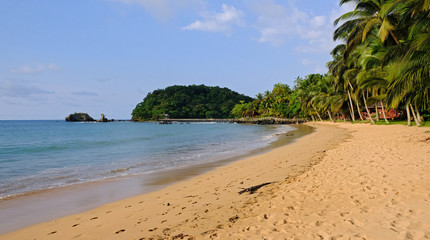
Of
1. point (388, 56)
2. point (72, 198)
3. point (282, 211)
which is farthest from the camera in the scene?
point (388, 56)

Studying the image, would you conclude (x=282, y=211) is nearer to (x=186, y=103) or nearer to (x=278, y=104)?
(x=278, y=104)

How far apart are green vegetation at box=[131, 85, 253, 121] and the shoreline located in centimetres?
13427

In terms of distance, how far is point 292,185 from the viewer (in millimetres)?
6676

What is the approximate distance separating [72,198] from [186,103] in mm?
147633

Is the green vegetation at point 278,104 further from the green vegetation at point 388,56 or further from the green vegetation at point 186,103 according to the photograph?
the green vegetation at point 186,103

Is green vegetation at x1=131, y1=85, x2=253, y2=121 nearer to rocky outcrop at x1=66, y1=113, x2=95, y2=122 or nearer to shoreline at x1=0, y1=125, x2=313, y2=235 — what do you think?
rocky outcrop at x1=66, y1=113, x2=95, y2=122

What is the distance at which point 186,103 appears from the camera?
6078 inches

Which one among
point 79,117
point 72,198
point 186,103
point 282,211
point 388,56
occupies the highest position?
point 186,103

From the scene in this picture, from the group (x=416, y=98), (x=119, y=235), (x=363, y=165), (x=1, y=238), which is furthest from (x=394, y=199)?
(x=416, y=98)

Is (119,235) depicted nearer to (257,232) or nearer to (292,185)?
(257,232)

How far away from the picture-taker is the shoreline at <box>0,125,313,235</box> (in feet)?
20.2

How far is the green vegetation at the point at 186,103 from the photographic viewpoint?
485 ft

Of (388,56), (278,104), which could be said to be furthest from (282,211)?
(278,104)

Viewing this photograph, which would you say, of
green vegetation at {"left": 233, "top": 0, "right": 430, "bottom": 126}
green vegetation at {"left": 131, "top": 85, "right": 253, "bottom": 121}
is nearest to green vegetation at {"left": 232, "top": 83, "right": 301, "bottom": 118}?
green vegetation at {"left": 233, "top": 0, "right": 430, "bottom": 126}
